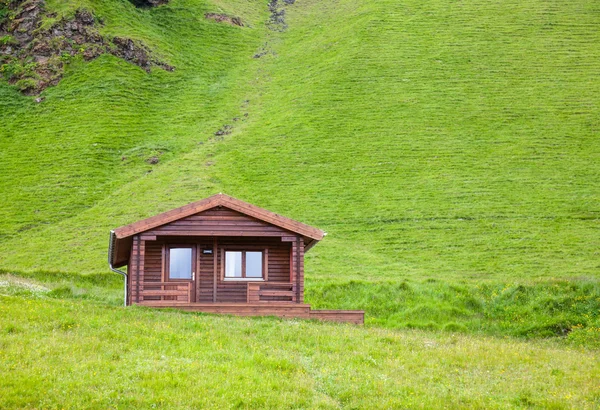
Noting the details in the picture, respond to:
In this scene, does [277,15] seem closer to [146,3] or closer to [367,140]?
[146,3]

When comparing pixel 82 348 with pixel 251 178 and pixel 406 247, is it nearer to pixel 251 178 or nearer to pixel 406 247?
pixel 406 247

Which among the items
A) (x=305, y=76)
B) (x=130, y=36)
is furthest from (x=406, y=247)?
(x=130, y=36)

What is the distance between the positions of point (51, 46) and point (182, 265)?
218 ft

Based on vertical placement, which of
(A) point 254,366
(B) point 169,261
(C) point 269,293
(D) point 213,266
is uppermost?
(B) point 169,261

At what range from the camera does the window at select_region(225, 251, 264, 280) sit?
3198 centimetres

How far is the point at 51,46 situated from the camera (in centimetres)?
8862

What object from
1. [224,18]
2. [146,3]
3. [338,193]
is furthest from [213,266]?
[146,3]

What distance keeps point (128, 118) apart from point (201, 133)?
939 centimetres

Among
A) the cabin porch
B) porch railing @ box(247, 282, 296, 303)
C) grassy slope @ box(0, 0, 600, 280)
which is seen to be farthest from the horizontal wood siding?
grassy slope @ box(0, 0, 600, 280)

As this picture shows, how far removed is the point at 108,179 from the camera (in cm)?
6331

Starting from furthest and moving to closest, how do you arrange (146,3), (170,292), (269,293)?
(146,3), (269,293), (170,292)

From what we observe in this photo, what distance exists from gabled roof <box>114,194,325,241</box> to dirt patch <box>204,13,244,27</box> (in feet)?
273

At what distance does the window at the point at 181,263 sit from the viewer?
3166 cm

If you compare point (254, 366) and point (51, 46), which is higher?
point (51, 46)
